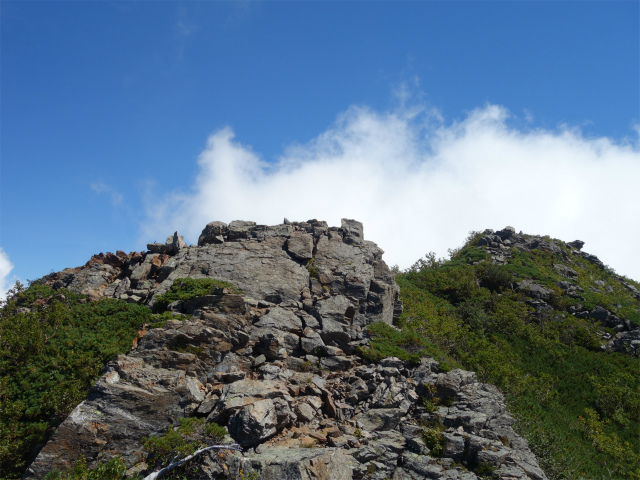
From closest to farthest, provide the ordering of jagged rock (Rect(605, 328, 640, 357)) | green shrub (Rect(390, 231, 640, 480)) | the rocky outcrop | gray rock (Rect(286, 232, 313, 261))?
the rocky outcrop
green shrub (Rect(390, 231, 640, 480))
gray rock (Rect(286, 232, 313, 261))
jagged rock (Rect(605, 328, 640, 357))

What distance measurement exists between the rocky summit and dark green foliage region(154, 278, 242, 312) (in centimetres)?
15

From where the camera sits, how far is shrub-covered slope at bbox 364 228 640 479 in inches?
971

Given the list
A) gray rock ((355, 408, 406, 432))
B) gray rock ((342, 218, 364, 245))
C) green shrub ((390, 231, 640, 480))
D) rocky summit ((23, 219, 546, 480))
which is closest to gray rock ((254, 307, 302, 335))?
rocky summit ((23, 219, 546, 480))

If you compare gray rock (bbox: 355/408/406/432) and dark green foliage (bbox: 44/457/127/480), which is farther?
gray rock (bbox: 355/408/406/432)

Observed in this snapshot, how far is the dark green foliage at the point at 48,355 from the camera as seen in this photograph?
15.0m

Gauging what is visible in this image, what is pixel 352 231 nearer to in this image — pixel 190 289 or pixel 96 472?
pixel 190 289

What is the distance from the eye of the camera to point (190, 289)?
75.6 feet

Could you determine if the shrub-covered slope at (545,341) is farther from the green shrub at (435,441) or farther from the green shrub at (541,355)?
the green shrub at (435,441)

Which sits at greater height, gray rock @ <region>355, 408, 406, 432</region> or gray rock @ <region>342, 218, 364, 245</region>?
gray rock @ <region>342, 218, 364, 245</region>

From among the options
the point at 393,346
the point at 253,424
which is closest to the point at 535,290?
the point at 393,346

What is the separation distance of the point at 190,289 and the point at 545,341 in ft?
126

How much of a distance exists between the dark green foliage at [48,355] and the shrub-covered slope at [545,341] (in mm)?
14343

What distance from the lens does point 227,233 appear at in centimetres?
3047

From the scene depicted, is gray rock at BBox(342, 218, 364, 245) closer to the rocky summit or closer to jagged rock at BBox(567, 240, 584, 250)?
the rocky summit
